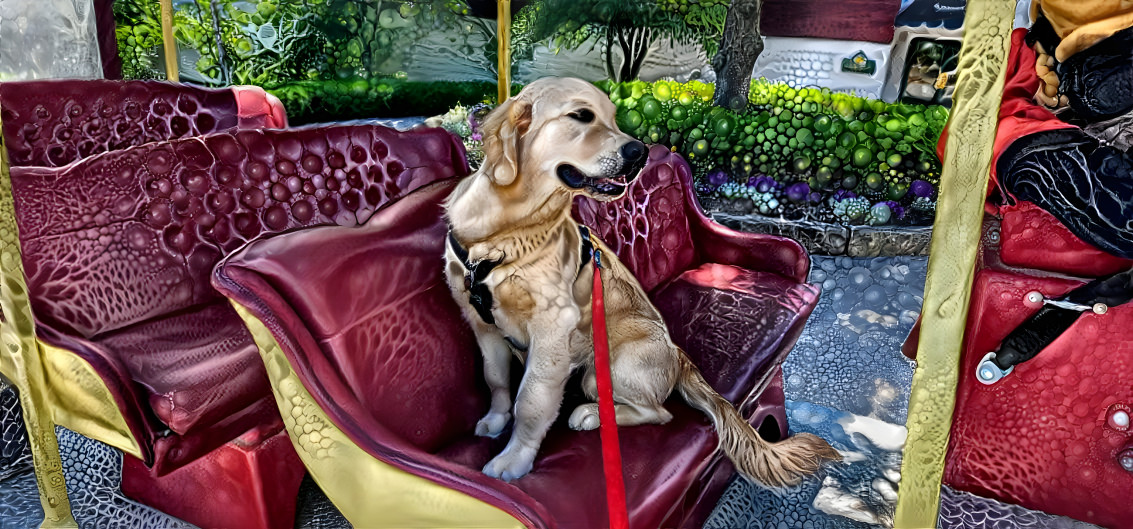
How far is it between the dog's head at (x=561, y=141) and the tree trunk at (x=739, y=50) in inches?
20.0

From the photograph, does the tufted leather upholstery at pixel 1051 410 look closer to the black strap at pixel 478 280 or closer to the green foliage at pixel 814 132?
the green foliage at pixel 814 132

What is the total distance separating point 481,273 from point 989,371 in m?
1.33

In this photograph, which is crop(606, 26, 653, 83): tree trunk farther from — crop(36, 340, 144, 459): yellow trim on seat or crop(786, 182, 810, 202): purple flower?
crop(36, 340, 144, 459): yellow trim on seat

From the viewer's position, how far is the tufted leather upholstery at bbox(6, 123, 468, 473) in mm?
1652

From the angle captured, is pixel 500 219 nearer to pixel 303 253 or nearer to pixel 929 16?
pixel 303 253

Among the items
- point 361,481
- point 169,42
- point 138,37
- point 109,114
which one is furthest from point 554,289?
point 109,114

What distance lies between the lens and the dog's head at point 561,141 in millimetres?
1338

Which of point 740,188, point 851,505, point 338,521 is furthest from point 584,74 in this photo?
point 338,521

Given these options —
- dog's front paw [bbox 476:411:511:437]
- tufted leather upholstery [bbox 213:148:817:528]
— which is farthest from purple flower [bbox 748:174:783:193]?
dog's front paw [bbox 476:411:511:437]

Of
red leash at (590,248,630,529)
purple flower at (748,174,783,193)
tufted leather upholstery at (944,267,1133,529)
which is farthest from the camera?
purple flower at (748,174,783,193)

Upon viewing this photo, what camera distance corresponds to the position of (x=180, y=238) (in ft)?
6.67

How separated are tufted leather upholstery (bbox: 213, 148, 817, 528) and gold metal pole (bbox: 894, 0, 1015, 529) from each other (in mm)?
456

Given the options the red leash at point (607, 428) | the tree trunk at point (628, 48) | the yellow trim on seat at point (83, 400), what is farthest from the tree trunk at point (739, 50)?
the yellow trim on seat at point (83, 400)

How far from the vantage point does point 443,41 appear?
1.92 m
